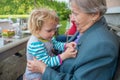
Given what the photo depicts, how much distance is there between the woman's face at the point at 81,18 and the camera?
6.09 ft

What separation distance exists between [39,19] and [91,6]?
1.88 feet

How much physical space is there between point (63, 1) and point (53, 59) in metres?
8.57

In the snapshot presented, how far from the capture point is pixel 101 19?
1913 millimetres

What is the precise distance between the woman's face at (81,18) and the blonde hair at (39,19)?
370 millimetres

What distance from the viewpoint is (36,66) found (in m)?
2.10

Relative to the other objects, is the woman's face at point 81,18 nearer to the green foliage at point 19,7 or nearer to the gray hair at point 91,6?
the gray hair at point 91,6

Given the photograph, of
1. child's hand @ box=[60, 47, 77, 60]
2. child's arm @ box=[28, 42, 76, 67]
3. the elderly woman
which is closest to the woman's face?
the elderly woman

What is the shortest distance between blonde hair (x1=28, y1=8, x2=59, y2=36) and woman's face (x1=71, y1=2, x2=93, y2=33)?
37 cm

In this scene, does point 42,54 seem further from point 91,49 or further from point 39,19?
point 91,49

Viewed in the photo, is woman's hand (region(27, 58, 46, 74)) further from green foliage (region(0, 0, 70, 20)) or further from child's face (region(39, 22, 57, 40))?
green foliage (region(0, 0, 70, 20))

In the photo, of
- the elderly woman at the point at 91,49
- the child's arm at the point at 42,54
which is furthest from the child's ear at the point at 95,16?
the child's arm at the point at 42,54

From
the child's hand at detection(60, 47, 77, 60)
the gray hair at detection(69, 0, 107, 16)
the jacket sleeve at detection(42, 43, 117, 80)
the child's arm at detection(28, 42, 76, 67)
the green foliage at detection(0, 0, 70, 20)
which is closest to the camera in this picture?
the jacket sleeve at detection(42, 43, 117, 80)

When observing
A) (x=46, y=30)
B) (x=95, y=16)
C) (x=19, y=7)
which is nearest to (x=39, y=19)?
(x=46, y=30)

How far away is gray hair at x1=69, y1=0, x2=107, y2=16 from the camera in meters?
1.78
